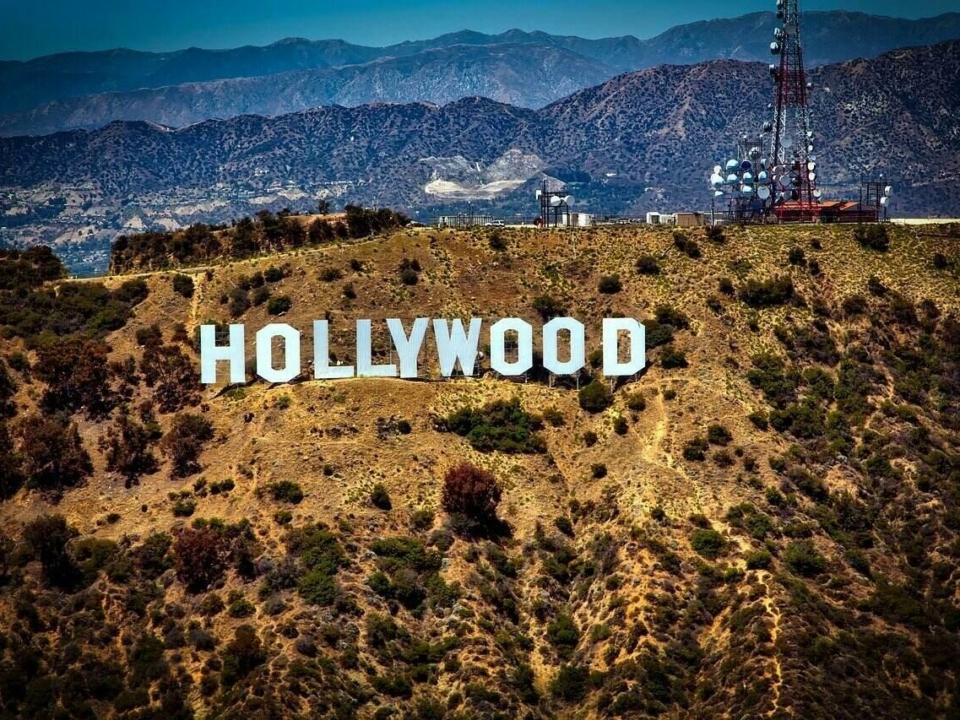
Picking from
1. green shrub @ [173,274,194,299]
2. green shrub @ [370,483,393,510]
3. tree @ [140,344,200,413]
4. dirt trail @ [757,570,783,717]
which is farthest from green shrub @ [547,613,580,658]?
green shrub @ [173,274,194,299]

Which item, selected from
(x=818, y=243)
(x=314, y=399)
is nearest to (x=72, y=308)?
(x=314, y=399)

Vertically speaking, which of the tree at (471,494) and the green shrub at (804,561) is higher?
the tree at (471,494)

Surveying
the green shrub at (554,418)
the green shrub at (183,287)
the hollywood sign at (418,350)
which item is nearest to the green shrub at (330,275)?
the hollywood sign at (418,350)

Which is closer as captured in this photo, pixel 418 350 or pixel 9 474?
pixel 9 474

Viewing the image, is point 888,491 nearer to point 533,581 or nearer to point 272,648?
point 533,581

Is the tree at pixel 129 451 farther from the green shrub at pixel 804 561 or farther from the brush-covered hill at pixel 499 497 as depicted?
the green shrub at pixel 804 561

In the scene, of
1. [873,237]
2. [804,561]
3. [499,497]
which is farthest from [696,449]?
[873,237]

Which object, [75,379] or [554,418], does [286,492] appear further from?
[554,418]
